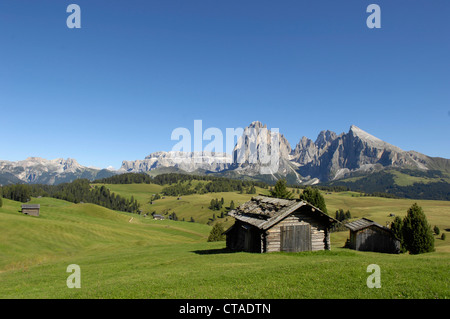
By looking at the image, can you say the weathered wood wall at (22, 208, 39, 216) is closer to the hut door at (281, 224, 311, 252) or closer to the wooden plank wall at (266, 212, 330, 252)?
the wooden plank wall at (266, 212, 330, 252)

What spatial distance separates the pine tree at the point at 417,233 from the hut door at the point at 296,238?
26864 millimetres

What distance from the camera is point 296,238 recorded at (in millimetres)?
34812

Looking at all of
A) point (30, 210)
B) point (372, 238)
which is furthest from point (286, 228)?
point (30, 210)

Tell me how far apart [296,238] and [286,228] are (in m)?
1.77

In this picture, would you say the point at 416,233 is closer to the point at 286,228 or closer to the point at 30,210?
the point at 286,228

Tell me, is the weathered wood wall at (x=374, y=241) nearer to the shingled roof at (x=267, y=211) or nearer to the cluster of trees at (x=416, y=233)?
the cluster of trees at (x=416, y=233)

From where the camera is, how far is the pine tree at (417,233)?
49.8 m

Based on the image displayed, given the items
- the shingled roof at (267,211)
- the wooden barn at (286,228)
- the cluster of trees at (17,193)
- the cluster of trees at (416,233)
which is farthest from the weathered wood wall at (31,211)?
the cluster of trees at (416,233)

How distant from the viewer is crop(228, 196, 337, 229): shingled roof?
112 ft

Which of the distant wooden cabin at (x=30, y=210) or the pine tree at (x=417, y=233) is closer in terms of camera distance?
the pine tree at (x=417, y=233)

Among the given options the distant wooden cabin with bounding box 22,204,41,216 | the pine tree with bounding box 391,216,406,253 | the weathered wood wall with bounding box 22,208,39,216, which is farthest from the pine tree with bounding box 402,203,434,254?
the distant wooden cabin with bounding box 22,204,41,216

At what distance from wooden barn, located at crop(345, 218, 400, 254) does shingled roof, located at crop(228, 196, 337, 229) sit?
21486mm
